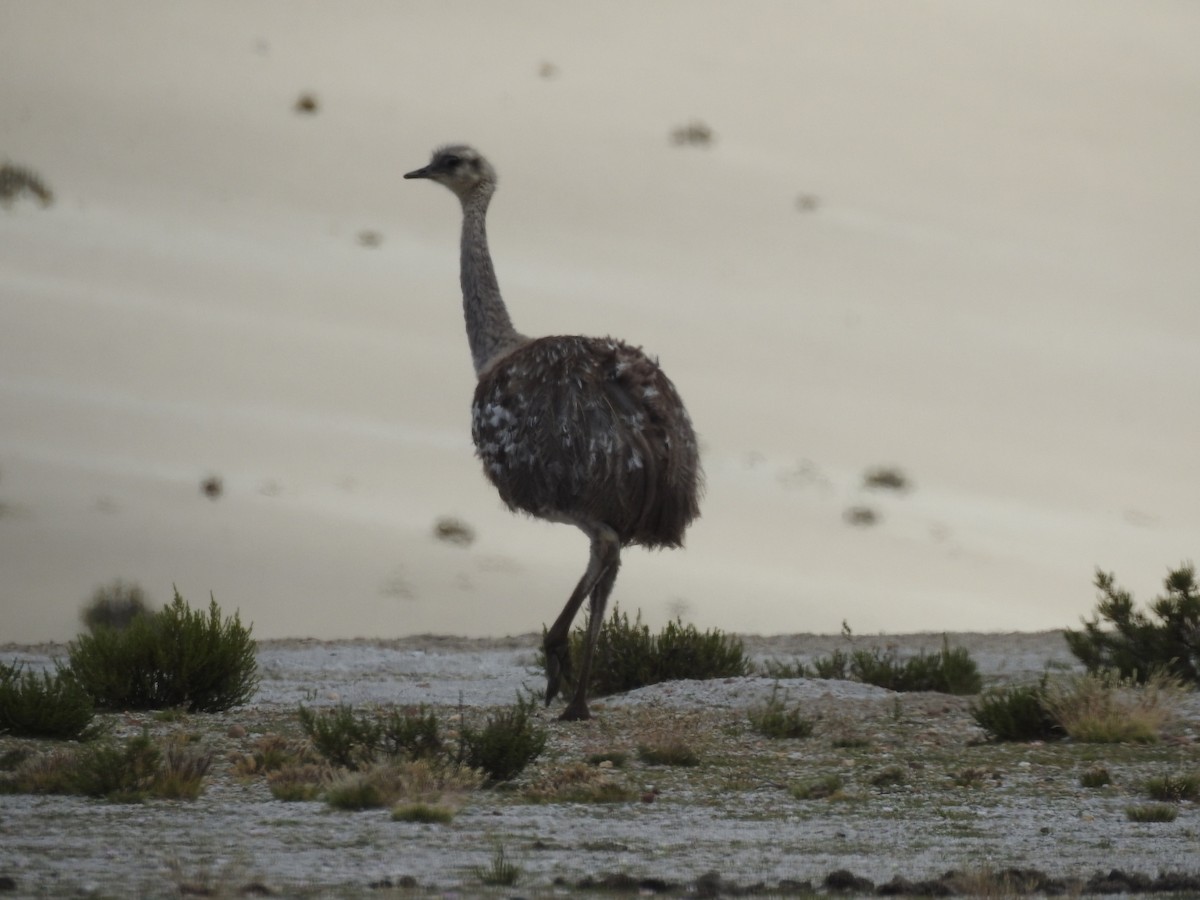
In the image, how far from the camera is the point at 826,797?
1220cm

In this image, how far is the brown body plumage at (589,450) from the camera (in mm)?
14156

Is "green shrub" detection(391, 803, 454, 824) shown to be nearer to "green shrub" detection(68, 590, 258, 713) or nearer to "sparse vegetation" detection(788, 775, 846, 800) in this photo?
"sparse vegetation" detection(788, 775, 846, 800)

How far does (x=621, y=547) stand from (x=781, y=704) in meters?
2.34

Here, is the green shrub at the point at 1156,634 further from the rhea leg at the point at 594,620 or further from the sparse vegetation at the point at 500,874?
the sparse vegetation at the point at 500,874

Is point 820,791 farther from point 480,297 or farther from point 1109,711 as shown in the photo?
point 480,297

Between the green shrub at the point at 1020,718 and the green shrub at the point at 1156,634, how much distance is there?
3435mm

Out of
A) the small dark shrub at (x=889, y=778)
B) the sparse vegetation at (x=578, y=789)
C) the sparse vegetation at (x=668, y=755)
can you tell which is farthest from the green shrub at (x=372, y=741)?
the small dark shrub at (x=889, y=778)

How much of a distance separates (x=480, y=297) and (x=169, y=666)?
15.4 ft

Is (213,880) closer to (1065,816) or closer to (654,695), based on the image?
(1065,816)

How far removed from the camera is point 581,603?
14.9m

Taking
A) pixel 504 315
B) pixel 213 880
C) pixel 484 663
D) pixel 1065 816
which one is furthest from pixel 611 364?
pixel 484 663

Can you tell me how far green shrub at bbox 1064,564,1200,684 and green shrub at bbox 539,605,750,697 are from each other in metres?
3.91

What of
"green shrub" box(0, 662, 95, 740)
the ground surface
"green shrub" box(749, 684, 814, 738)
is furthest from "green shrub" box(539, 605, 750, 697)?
"green shrub" box(0, 662, 95, 740)

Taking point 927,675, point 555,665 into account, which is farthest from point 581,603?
point 927,675
